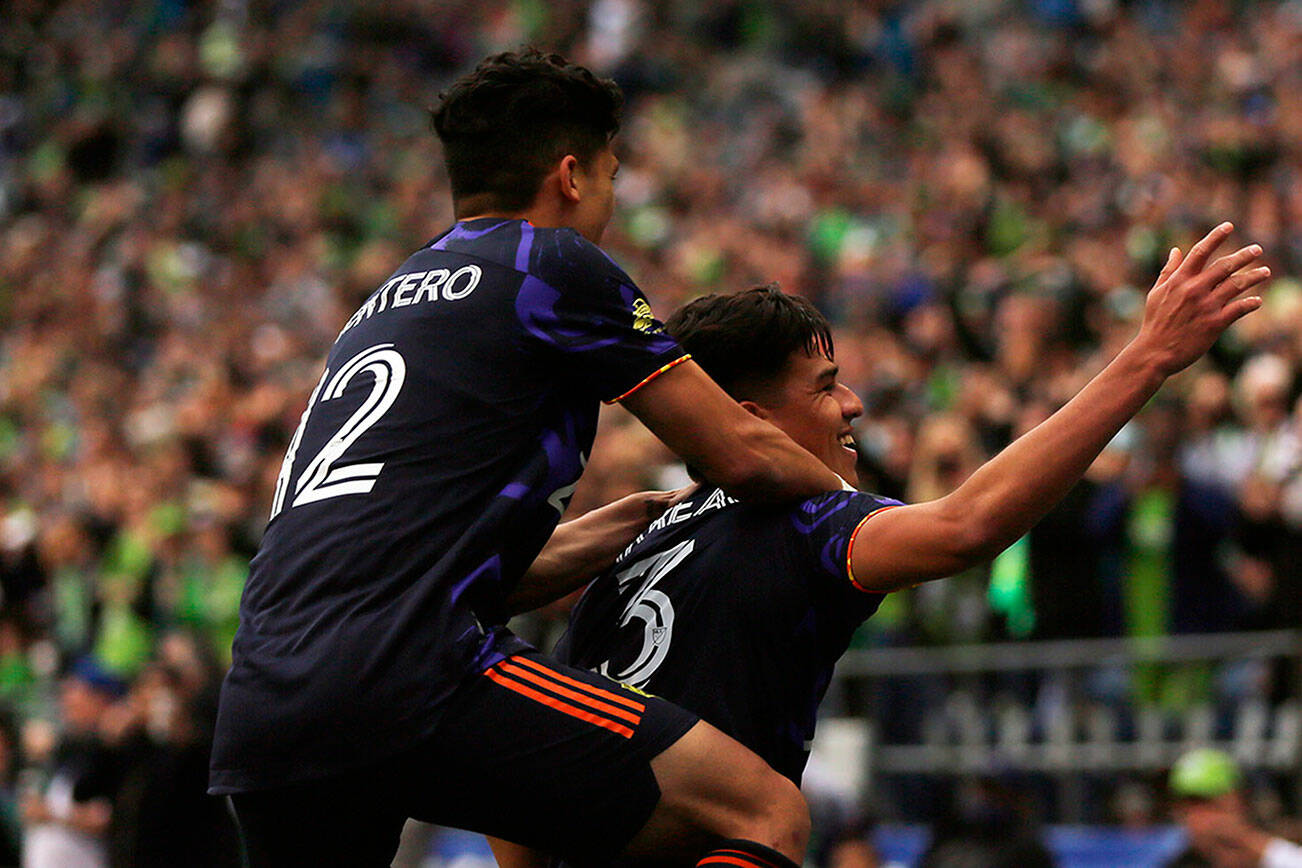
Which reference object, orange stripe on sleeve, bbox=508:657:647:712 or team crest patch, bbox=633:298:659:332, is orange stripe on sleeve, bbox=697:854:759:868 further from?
team crest patch, bbox=633:298:659:332

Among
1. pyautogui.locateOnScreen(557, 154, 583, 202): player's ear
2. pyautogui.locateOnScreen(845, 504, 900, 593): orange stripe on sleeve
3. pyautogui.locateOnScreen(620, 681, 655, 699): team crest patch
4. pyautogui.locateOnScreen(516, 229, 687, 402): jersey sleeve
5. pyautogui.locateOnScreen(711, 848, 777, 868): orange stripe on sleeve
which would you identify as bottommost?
pyautogui.locateOnScreen(711, 848, 777, 868): orange stripe on sleeve

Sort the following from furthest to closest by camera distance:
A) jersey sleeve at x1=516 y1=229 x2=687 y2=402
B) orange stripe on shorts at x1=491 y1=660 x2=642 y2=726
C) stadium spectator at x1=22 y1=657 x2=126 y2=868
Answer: stadium spectator at x1=22 y1=657 x2=126 y2=868 < jersey sleeve at x1=516 y1=229 x2=687 y2=402 < orange stripe on shorts at x1=491 y1=660 x2=642 y2=726

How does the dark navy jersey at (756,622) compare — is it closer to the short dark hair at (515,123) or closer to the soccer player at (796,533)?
the soccer player at (796,533)

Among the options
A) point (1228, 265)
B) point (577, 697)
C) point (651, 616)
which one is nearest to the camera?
point (1228, 265)

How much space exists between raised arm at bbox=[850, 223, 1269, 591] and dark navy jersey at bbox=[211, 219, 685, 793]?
595 millimetres

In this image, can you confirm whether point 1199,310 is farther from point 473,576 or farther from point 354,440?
point 354,440

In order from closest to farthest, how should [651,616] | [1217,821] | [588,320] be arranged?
1. [588,320]
2. [651,616]
3. [1217,821]

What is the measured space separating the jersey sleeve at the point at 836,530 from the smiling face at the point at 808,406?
26 cm

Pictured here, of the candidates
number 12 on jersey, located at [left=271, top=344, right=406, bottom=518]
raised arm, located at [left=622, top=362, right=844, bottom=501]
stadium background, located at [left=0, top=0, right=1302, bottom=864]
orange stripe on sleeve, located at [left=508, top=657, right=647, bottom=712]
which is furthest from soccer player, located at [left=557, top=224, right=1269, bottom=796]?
stadium background, located at [left=0, top=0, right=1302, bottom=864]

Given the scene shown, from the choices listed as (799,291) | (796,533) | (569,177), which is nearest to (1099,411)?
(796,533)

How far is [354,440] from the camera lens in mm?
3471

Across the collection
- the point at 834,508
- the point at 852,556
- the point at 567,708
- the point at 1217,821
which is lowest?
the point at 567,708

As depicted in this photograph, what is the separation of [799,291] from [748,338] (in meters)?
8.12

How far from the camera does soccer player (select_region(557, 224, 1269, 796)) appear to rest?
3324mm
